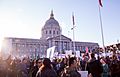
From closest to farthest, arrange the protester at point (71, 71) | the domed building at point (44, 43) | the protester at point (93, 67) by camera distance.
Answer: the protester at point (71, 71) → the protester at point (93, 67) → the domed building at point (44, 43)

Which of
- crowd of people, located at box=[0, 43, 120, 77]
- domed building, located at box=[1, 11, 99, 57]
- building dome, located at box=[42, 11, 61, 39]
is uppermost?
building dome, located at box=[42, 11, 61, 39]

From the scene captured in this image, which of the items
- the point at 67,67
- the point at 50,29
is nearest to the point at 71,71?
the point at 67,67

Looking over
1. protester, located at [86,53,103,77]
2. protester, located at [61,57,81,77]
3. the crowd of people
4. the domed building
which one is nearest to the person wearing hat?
the crowd of people

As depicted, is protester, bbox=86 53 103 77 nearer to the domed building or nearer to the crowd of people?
the crowd of people

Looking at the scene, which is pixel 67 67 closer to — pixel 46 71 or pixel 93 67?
pixel 46 71

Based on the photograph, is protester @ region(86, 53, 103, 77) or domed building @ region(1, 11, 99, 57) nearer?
protester @ region(86, 53, 103, 77)

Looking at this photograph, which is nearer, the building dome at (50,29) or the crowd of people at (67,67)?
the crowd of people at (67,67)

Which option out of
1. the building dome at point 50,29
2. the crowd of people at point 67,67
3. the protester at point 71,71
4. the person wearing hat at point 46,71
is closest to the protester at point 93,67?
the crowd of people at point 67,67

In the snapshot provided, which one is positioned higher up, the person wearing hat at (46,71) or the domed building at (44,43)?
the domed building at (44,43)

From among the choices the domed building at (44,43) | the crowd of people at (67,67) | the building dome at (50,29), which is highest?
the building dome at (50,29)

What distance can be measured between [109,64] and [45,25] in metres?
99.1

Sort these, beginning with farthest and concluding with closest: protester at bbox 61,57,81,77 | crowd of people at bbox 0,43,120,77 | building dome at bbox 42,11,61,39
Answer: building dome at bbox 42,11,61,39 < crowd of people at bbox 0,43,120,77 < protester at bbox 61,57,81,77

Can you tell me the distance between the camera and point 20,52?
102 m

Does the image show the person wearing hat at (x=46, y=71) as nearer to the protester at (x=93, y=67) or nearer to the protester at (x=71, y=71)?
the protester at (x=71, y=71)
